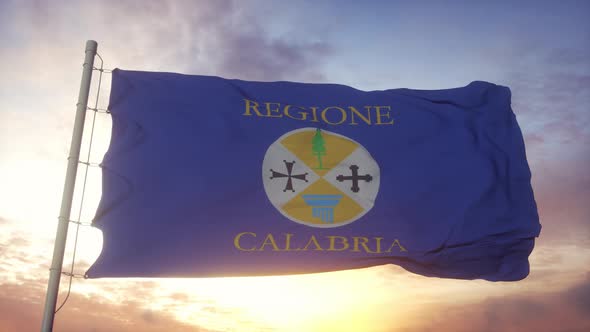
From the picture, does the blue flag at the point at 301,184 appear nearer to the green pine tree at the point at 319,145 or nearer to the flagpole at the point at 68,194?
the green pine tree at the point at 319,145

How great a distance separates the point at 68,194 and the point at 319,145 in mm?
4127

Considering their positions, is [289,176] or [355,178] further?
[355,178]

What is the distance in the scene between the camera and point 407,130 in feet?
36.3

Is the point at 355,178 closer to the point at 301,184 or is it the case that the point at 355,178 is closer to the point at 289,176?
the point at 301,184

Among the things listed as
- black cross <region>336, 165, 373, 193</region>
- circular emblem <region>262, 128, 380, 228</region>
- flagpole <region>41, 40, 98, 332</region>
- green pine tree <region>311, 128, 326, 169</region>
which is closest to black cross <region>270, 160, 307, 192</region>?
circular emblem <region>262, 128, 380, 228</region>

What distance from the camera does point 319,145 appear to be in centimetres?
1051

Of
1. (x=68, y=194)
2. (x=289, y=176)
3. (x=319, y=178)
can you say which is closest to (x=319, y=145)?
(x=319, y=178)

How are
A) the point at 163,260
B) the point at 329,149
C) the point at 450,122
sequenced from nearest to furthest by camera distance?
the point at 163,260
the point at 329,149
the point at 450,122

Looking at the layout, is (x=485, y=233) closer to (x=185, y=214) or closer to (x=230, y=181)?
(x=230, y=181)

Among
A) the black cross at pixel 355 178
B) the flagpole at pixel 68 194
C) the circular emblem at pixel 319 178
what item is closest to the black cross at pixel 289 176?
the circular emblem at pixel 319 178

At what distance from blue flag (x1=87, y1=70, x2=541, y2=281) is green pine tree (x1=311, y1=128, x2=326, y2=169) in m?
0.02

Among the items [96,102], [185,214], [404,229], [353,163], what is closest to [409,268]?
[404,229]

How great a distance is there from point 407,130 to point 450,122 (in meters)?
0.93

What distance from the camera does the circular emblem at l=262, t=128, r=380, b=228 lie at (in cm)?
985
